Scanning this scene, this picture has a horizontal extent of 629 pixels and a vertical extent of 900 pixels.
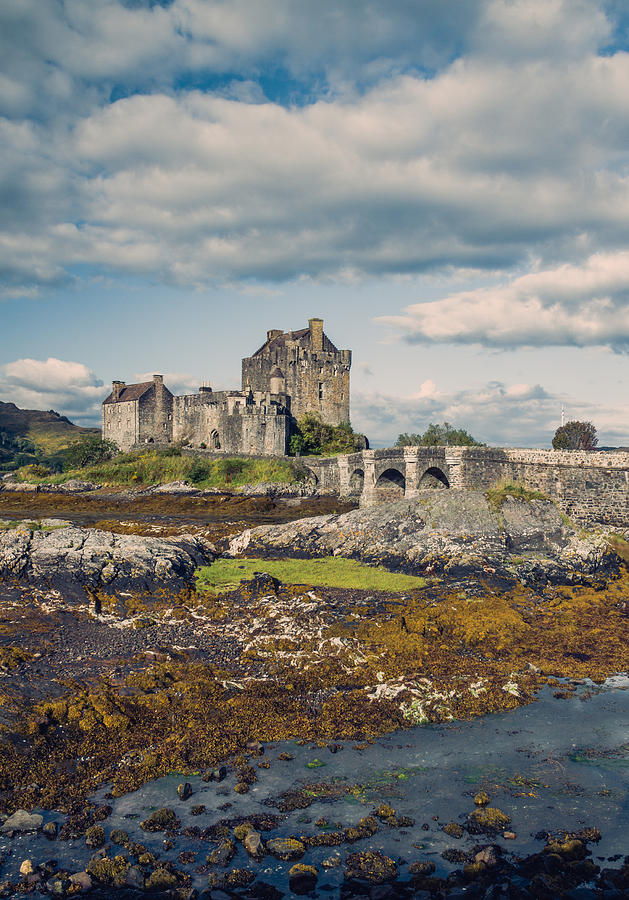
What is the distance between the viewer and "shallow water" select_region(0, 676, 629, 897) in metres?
7.80

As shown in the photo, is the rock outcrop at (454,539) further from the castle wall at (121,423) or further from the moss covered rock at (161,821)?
the castle wall at (121,423)

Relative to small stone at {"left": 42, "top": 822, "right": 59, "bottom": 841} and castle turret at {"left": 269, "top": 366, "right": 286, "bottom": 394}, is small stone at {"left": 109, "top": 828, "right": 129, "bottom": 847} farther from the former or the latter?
castle turret at {"left": 269, "top": 366, "right": 286, "bottom": 394}

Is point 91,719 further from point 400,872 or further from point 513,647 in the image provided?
point 513,647

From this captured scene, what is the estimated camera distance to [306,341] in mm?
73125

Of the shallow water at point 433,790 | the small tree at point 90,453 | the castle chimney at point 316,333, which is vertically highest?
the castle chimney at point 316,333

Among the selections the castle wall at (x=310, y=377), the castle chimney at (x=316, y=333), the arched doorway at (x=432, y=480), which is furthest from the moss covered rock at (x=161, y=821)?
the castle chimney at (x=316, y=333)

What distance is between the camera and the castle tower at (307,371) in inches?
2817

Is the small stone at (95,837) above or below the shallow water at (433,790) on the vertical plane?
above

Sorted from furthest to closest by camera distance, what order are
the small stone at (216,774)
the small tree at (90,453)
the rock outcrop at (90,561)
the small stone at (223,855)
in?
the small tree at (90,453), the rock outcrop at (90,561), the small stone at (216,774), the small stone at (223,855)

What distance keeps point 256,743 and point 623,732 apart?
7023 millimetres

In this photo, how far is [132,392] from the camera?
80.7m

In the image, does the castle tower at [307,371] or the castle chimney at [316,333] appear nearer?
the castle tower at [307,371]

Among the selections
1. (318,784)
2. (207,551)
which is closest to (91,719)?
(318,784)

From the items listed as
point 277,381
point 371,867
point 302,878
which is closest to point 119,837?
point 302,878
